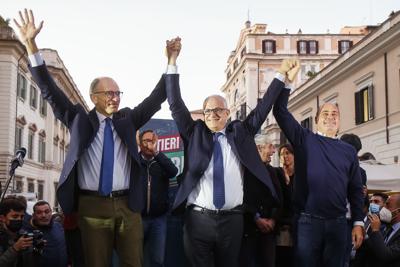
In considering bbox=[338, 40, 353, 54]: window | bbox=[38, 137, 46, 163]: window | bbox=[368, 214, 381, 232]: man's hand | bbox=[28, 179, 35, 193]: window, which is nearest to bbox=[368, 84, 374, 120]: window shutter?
bbox=[368, 214, 381, 232]: man's hand

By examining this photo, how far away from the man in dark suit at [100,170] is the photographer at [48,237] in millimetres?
1664

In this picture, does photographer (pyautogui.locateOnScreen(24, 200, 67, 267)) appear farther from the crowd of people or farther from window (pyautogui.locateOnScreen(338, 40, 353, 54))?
window (pyautogui.locateOnScreen(338, 40, 353, 54))

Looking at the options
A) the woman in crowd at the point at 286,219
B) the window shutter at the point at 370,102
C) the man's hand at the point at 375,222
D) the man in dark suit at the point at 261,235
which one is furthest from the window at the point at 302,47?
the man's hand at the point at 375,222

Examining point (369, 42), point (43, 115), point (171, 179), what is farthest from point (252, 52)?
point (171, 179)

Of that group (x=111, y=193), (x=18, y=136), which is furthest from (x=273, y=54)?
(x=111, y=193)

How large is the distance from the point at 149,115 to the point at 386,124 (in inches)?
757

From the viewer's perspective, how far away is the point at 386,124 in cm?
2183

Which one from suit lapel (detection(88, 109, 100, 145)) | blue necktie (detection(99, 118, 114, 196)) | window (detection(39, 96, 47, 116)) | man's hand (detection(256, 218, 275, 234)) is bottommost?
man's hand (detection(256, 218, 275, 234))

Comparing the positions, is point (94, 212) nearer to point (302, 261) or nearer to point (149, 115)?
point (149, 115)

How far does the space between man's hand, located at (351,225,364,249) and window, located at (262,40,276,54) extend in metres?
55.2

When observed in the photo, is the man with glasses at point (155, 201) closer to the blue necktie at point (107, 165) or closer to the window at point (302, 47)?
the blue necktie at point (107, 165)

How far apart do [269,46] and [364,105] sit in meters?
35.6

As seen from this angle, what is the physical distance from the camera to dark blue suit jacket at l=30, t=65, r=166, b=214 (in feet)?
12.8

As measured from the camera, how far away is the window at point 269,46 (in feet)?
192
